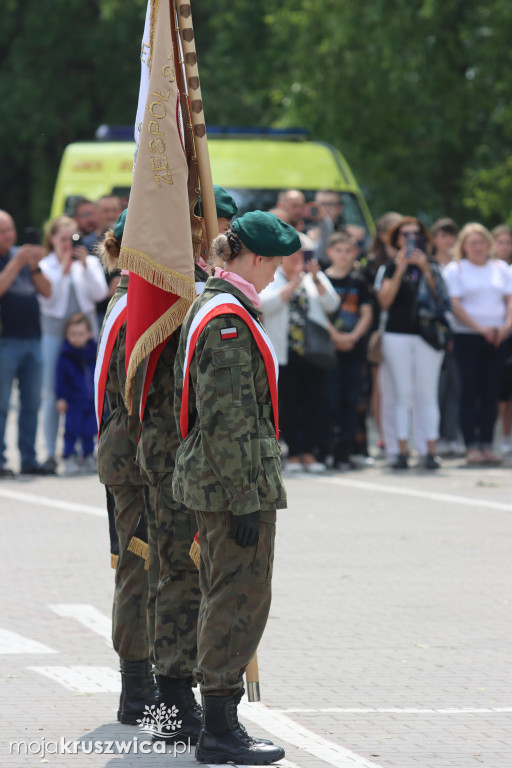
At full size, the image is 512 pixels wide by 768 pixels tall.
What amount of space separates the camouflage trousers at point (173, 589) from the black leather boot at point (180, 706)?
0.16 feet

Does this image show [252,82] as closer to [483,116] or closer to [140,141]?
[483,116]

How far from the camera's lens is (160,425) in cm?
582

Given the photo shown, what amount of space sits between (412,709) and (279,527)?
4480 millimetres

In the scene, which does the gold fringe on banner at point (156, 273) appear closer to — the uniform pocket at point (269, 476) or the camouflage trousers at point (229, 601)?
the uniform pocket at point (269, 476)

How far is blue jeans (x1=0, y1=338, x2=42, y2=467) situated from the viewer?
524 inches

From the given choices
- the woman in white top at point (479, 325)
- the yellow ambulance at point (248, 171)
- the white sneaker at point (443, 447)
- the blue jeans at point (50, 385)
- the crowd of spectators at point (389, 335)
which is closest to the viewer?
the crowd of spectators at point (389, 335)

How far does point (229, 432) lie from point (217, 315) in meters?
Result: 0.41

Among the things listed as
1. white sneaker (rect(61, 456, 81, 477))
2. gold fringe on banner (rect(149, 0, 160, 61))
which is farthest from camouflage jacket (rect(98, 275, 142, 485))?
white sneaker (rect(61, 456, 81, 477))

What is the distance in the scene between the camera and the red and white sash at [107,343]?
241 inches

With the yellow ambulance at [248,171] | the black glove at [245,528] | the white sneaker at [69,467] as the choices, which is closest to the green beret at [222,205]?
the black glove at [245,528]

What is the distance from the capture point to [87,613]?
7906 millimetres

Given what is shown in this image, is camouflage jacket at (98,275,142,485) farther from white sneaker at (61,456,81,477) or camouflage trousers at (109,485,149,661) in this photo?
white sneaker at (61,456,81,477)

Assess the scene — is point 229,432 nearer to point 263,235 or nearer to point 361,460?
point 263,235

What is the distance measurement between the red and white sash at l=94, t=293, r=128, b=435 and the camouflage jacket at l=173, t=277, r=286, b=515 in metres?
0.81
